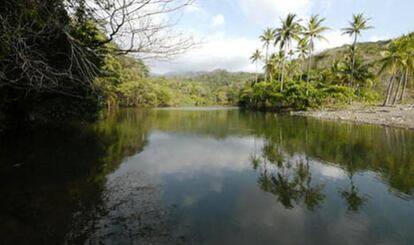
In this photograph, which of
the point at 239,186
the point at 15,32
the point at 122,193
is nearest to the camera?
the point at 15,32

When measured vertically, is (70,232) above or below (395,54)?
below

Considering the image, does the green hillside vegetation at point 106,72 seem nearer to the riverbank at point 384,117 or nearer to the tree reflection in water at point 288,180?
the tree reflection in water at point 288,180

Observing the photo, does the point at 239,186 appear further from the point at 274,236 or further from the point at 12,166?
the point at 12,166

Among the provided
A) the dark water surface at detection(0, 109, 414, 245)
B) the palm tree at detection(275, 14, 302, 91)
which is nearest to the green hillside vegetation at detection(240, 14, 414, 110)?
the palm tree at detection(275, 14, 302, 91)

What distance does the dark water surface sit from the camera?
17.7ft

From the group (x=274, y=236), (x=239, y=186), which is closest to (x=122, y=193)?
(x=239, y=186)

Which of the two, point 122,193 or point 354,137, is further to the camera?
point 354,137

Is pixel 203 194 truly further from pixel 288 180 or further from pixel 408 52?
pixel 408 52

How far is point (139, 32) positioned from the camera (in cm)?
502

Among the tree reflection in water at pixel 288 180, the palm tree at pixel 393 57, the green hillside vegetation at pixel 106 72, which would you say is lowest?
the tree reflection in water at pixel 288 180

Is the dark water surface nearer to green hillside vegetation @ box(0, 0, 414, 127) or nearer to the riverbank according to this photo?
green hillside vegetation @ box(0, 0, 414, 127)

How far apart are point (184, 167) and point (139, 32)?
665 cm

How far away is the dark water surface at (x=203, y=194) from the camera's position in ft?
17.7

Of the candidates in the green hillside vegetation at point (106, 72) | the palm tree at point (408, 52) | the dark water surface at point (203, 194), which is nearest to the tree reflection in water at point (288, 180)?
the dark water surface at point (203, 194)
